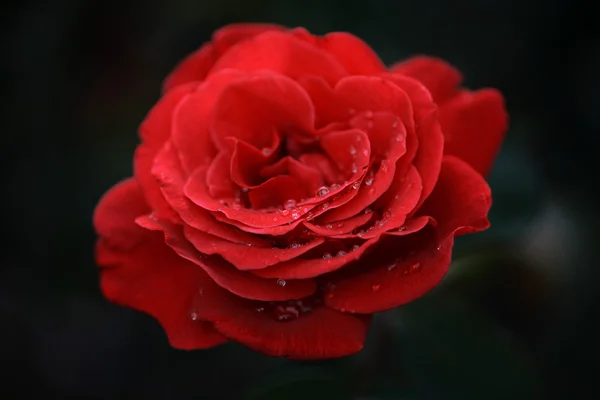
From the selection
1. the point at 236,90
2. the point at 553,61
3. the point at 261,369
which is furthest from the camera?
the point at 261,369

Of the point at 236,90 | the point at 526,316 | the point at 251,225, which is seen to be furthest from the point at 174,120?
the point at 526,316

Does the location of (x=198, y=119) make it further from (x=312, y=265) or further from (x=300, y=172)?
(x=312, y=265)

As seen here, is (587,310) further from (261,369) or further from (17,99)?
(17,99)

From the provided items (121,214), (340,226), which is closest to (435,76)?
(340,226)

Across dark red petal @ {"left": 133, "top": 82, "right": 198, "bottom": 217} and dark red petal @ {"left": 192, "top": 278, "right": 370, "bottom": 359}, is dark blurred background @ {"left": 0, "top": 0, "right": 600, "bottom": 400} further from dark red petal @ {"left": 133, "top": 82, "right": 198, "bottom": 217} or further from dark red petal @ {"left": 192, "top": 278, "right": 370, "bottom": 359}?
dark red petal @ {"left": 133, "top": 82, "right": 198, "bottom": 217}

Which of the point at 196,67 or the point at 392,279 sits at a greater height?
the point at 196,67

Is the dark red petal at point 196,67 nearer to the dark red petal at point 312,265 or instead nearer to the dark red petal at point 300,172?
the dark red petal at point 300,172
